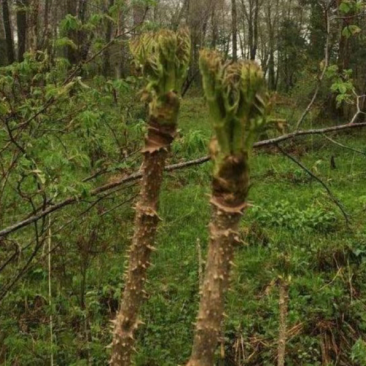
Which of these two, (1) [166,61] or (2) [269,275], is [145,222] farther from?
(2) [269,275]

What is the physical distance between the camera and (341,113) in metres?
13.7

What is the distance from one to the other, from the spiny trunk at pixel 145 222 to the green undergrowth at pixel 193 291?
1.92 meters

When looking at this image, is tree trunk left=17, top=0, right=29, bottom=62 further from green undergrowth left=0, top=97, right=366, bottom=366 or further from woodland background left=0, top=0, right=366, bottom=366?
green undergrowth left=0, top=97, right=366, bottom=366

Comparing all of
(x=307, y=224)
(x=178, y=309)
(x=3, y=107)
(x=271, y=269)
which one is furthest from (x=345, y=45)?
(x=3, y=107)

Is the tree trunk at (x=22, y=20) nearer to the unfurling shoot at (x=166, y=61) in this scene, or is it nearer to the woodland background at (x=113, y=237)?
the woodland background at (x=113, y=237)

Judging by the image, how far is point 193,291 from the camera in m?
5.10

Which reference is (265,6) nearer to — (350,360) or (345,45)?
(345,45)

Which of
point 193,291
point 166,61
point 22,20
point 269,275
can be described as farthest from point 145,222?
point 22,20

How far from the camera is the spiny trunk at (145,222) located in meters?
0.80

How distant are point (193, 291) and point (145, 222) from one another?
4.39 metres

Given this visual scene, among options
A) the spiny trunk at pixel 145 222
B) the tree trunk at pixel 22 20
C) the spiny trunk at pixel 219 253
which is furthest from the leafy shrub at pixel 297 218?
the spiny trunk at pixel 219 253

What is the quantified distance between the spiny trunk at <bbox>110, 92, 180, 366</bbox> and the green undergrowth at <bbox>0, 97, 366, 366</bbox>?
6.31 ft

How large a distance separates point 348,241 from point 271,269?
1.03 m

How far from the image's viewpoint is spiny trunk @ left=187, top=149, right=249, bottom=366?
2.13 ft
